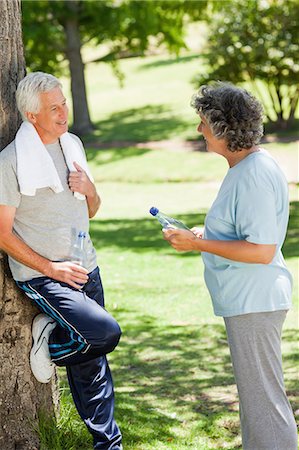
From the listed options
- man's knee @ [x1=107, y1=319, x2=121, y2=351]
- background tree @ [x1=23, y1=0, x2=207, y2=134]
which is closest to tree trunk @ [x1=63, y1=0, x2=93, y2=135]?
background tree @ [x1=23, y1=0, x2=207, y2=134]

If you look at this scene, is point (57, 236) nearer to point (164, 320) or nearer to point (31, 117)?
point (31, 117)

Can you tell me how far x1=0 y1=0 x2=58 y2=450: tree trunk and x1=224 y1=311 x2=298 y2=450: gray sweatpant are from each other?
3.96ft

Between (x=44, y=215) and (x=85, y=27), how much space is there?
94.9 ft

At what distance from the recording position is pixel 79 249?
4.62m

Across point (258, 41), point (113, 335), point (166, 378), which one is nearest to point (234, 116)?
point (113, 335)

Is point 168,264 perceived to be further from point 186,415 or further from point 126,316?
point 186,415

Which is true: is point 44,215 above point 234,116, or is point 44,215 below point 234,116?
below

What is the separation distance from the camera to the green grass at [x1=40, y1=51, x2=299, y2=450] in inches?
223

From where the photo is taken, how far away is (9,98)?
492cm

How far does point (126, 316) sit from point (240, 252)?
497 centimetres

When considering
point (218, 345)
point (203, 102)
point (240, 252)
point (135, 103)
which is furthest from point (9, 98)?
point (135, 103)

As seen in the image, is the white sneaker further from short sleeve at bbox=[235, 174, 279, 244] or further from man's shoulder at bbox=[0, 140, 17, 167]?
short sleeve at bbox=[235, 174, 279, 244]

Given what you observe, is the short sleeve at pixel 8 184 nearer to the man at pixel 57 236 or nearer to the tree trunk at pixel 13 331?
the man at pixel 57 236

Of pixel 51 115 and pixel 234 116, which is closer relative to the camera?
pixel 234 116
